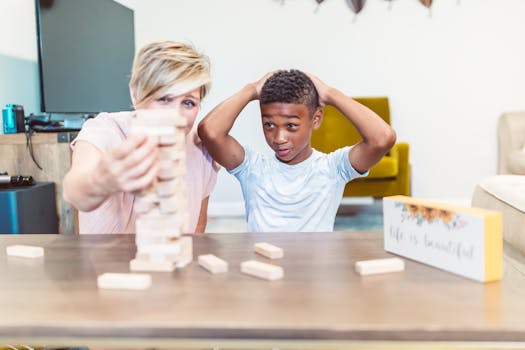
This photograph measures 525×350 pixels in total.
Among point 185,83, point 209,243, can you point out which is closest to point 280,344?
point 209,243

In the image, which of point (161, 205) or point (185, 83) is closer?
point (161, 205)

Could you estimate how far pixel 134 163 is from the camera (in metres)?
0.80

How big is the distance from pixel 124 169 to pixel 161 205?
0.08 m

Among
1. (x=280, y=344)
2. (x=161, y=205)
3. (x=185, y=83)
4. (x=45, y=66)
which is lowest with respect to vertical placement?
(x=280, y=344)

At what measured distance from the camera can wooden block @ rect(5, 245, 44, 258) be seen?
1022 mm

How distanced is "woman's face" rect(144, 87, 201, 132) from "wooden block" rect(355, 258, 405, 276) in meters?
0.61

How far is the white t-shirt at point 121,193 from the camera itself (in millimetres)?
1311

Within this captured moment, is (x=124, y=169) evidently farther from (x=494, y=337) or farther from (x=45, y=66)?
(x=45, y=66)

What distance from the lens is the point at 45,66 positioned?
2.76 m

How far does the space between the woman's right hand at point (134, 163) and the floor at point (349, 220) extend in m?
2.86

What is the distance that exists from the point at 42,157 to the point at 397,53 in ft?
9.75

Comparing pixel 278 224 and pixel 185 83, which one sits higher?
pixel 185 83

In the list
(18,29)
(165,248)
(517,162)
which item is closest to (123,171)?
(165,248)

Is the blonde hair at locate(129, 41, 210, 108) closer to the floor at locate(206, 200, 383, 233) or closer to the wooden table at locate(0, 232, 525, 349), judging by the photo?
the wooden table at locate(0, 232, 525, 349)
